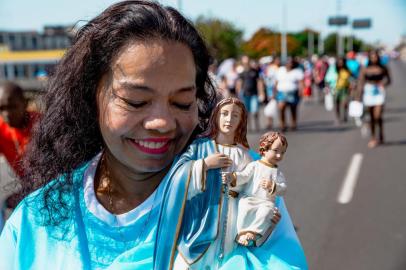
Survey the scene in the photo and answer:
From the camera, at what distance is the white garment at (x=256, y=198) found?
1276 millimetres

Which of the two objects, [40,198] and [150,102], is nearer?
[150,102]

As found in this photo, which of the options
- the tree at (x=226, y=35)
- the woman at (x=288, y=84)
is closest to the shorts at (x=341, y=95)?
the woman at (x=288, y=84)

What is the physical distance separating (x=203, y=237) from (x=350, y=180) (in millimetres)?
6332

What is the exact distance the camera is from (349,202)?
20.5ft

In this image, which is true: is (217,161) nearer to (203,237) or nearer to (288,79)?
(203,237)

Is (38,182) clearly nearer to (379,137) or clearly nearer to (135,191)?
(135,191)

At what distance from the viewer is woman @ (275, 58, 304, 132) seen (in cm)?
1041

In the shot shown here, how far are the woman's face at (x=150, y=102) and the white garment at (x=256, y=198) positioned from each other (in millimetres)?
241

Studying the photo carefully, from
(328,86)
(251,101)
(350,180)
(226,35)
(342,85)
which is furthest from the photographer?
(226,35)

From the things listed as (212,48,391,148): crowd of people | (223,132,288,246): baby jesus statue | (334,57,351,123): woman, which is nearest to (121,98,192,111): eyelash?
(223,132,288,246): baby jesus statue

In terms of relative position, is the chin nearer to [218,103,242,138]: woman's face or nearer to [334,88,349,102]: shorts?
[218,103,242,138]: woman's face

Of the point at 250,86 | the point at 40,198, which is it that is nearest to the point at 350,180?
the point at 250,86

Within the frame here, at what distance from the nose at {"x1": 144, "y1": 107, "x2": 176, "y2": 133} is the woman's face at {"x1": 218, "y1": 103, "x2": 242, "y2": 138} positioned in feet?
0.44

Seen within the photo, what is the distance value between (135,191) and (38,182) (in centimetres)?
36
